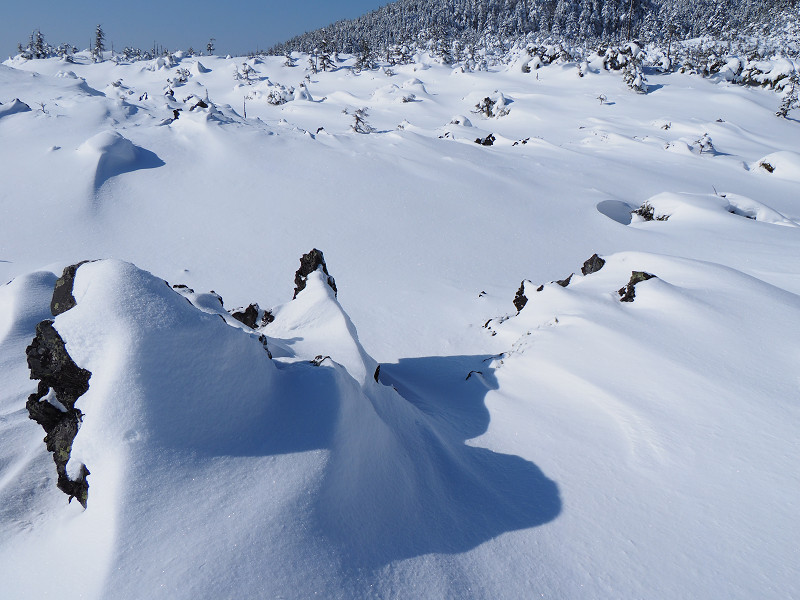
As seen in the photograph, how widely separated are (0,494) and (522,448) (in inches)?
195

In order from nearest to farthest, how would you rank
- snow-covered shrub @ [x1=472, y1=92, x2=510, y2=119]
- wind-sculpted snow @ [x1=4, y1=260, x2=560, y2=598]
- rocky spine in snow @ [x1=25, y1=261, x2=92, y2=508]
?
wind-sculpted snow @ [x1=4, y1=260, x2=560, y2=598] < rocky spine in snow @ [x1=25, y1=261, x2=92, y2=508] < snow-covered shrub @ [x1=472, y1=92, x2=510, y2=119]

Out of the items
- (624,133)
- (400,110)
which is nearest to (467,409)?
(624,133)

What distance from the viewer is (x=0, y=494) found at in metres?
3.67

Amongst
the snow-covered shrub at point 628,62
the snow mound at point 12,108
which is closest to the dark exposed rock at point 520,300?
the snow mound at point 12,108

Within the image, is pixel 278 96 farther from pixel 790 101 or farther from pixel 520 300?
pixel 790 101

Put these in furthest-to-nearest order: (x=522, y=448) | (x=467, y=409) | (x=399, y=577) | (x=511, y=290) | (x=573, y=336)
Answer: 1. (x=511, y=290)
2. (x=573, y=336)
3. (x=467, y=409)
4. (x=522, y=448)
5. (x=399, y=577)

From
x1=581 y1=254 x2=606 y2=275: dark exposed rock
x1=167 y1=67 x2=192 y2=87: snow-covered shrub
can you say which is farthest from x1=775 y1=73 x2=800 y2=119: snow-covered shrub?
x1=167 y1=67 x2=192 y2=87: snow-covered shrub

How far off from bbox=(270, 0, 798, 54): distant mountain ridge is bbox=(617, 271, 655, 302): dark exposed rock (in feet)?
221

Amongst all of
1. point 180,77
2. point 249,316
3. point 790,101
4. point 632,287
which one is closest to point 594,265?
point 632,287

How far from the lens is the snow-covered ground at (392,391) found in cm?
294

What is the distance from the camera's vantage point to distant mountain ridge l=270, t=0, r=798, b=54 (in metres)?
71.8

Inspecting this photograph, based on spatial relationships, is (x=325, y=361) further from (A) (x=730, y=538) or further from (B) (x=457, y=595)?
(A) (x=730, y=538)

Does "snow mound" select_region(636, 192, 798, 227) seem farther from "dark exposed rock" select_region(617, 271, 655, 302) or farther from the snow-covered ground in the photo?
"dark exposed rock" select_region(617, 271, 655, 302)

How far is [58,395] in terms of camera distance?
362cm
